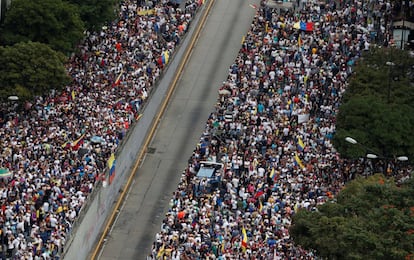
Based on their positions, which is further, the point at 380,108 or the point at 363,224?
the point at 380,108

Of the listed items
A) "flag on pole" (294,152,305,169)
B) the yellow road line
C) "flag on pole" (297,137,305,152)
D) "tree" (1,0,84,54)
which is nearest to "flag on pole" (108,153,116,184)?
the yellow road line

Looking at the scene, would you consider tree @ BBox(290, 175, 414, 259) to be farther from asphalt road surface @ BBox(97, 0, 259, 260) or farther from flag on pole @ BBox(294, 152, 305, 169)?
asphalt road surface @ BBox(97, 0, 259, 260)

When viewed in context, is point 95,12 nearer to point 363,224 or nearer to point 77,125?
point 77,125

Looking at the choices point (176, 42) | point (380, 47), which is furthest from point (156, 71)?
point (380, 47)

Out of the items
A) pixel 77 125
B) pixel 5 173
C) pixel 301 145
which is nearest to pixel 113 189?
pixel 77 125

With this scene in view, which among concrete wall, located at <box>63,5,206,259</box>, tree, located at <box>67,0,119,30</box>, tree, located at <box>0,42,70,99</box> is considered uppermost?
tree, located at <box>67,0,119,30</box>
